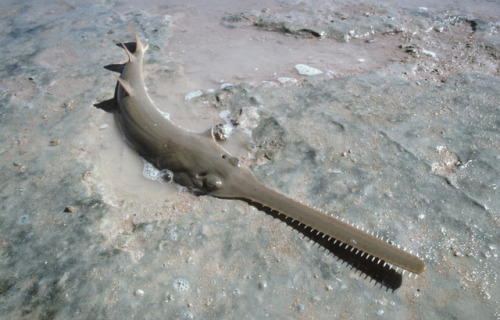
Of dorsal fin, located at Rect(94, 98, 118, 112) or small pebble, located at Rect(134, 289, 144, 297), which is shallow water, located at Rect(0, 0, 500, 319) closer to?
small pebble, located at Rect(134, 289, 144, 297)

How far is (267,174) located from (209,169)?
0.53 m

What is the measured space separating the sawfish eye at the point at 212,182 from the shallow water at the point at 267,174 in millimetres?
152

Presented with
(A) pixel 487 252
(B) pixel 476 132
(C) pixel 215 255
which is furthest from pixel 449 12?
(C) pixel 215 255

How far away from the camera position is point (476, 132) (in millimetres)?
3545

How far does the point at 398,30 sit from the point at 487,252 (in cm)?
429

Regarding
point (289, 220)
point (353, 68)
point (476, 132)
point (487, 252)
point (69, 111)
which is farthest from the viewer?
point (353, 68)

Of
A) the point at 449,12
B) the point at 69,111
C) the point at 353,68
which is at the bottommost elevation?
the point at 69,111

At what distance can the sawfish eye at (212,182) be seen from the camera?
314cm

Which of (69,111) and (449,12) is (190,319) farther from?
(449,12)

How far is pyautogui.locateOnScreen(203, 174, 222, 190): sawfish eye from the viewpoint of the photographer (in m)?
3.14

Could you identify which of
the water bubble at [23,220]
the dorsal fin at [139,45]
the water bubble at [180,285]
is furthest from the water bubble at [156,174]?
the dorsal fin at [139,45]

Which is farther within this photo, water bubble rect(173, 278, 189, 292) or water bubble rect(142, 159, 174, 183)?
water bubble rect(142, 159, 174, 183)

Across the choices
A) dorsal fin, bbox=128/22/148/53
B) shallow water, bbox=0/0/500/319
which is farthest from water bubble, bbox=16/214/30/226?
dorsal fin, bbox=128/22/148/53

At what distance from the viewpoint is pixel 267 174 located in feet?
10.9
